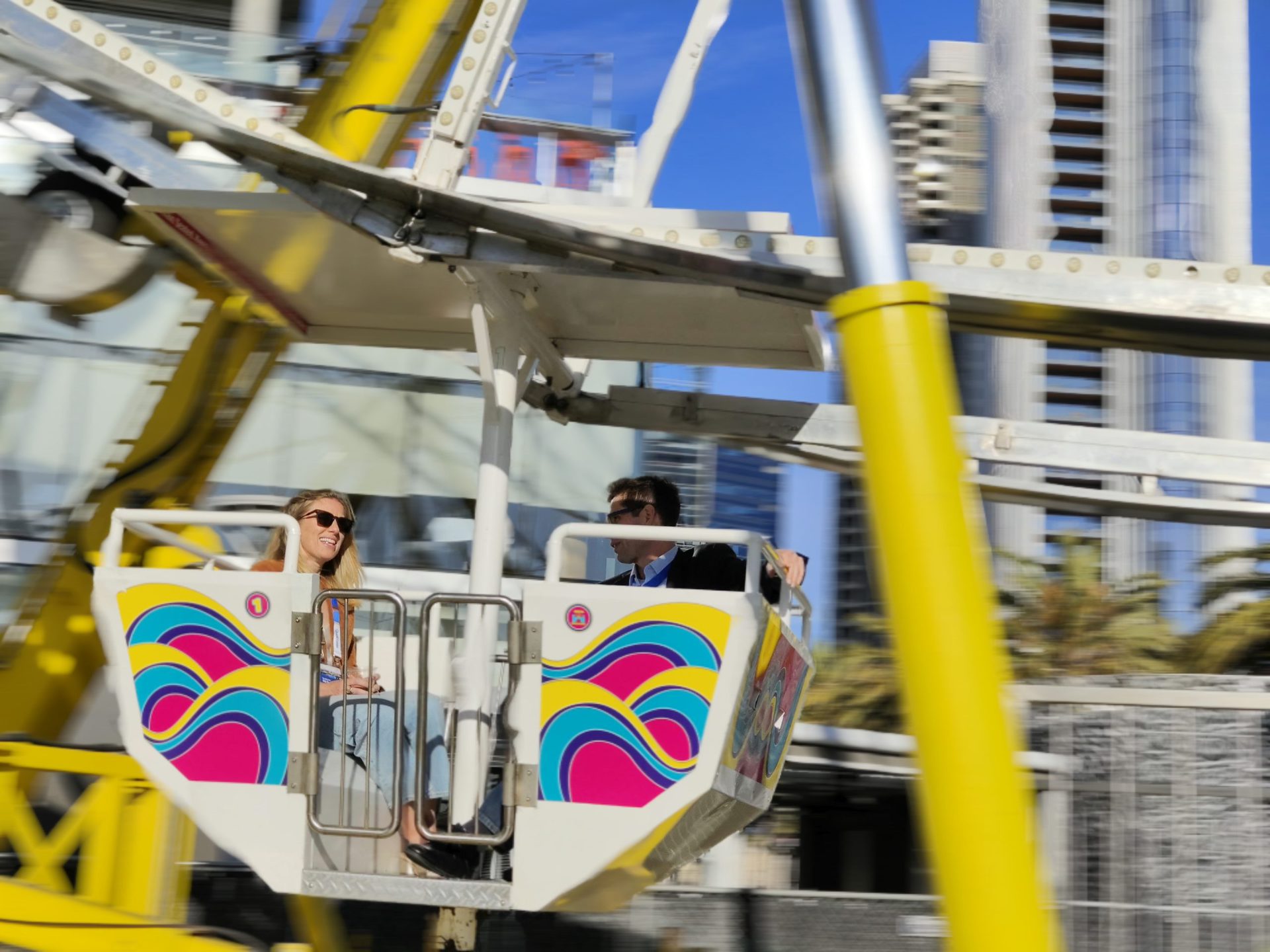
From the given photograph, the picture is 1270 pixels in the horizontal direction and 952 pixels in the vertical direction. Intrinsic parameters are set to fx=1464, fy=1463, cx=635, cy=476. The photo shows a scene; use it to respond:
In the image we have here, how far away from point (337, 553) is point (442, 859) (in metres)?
1.32

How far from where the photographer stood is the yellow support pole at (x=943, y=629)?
2.51m

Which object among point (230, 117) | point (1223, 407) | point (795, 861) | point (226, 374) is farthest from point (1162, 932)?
point (1223, 407)

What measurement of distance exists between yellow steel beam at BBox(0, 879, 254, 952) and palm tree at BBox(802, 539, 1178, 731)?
1519 cm

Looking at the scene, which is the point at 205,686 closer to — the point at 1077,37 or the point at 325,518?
the point at 325,518

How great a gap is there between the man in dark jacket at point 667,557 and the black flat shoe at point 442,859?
3.48 ft

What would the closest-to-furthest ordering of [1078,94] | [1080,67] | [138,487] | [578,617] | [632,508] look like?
[578,617]
[632,508]
[138,487]
[1078,94]
[1080,67]

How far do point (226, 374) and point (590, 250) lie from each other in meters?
2.85

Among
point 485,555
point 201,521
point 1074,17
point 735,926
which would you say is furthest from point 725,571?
point 1074,17

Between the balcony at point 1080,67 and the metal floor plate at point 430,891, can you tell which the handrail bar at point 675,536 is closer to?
the metal floor plate at point 430,891

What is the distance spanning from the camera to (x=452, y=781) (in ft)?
15.6

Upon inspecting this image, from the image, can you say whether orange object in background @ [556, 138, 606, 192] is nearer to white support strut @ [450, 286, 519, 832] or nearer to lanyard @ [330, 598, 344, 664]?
white support strut @ [450, 286, 519, 832]

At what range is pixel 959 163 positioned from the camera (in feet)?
152

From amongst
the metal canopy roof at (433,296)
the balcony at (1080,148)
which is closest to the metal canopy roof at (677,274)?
the metal canopy roof at (433,296)

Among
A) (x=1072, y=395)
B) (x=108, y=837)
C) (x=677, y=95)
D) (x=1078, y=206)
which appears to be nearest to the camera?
(x=108, y=837)
